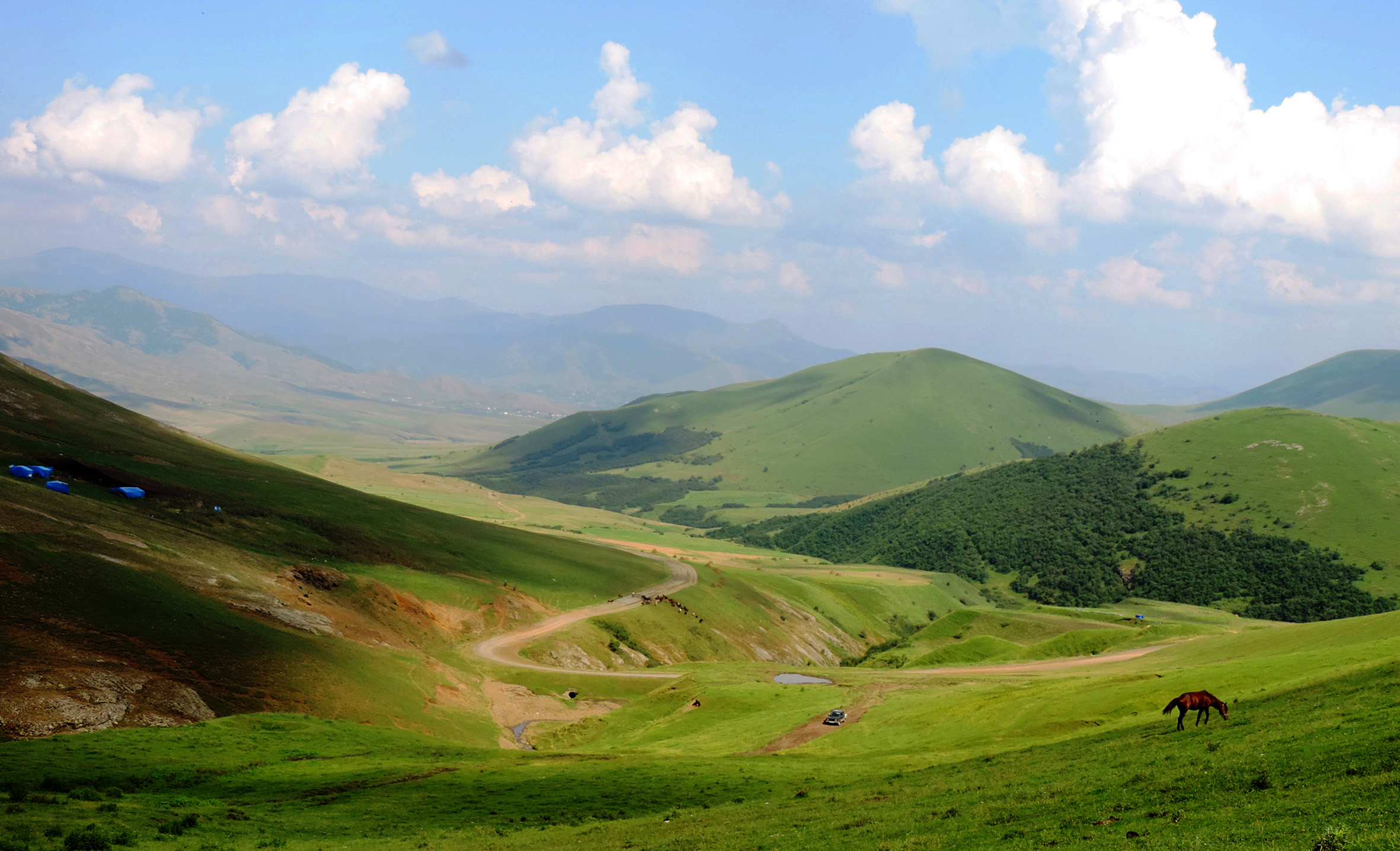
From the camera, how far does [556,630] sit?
113375 mm

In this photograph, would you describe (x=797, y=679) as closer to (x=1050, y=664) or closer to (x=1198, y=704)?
(x=1050, y=664)

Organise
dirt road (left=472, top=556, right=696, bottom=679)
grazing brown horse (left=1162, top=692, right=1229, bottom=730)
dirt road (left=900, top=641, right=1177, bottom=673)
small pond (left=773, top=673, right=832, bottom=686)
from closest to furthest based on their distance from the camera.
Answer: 1. grazing brown horse (left=1162, top=692, right=1229, bottom=730)
2. dirt road (left=900, top=641, right=1177, bottom=673)
3. small pond (left=773, top=673, right=832, bottom=686)
4. dirt road (left=472, top=556, right=696, bottom=679)

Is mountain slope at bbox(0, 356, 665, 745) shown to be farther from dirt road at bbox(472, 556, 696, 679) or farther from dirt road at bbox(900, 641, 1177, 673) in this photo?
dirt road at bbox(900, 641, 1177, 673)

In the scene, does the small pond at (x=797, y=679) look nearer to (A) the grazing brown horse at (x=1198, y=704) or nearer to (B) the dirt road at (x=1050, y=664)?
(B) the dirt road at (x=1050, y=664)

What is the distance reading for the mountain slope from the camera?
196ft

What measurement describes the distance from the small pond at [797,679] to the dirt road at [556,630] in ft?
42.9

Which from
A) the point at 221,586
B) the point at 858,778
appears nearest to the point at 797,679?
the point at 858,778

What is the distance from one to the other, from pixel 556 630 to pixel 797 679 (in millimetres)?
33900

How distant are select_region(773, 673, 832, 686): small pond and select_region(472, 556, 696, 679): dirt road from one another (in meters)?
13.1

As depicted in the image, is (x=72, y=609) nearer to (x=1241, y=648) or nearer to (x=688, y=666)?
(x=688, y=666)

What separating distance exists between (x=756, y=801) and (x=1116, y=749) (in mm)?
16944

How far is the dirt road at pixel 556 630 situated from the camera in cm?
10100

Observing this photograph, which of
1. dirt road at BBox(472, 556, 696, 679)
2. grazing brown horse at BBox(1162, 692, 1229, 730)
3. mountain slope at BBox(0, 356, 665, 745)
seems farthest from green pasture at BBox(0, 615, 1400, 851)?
dirt road at BBox(472, 556, 696, 679)

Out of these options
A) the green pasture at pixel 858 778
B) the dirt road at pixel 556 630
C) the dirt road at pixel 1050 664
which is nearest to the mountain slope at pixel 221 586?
the dirt road at pixel 556 630
